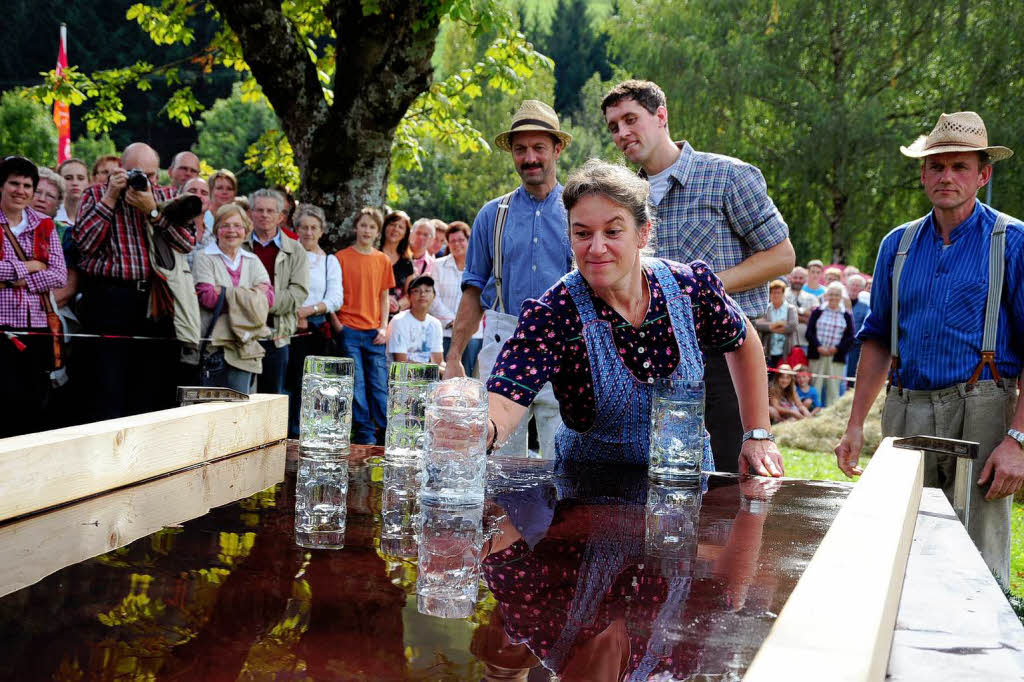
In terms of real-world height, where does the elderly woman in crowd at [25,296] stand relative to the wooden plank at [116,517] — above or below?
above

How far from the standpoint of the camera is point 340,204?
26.4 ft

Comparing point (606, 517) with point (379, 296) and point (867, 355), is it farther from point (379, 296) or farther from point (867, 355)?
point (379, 296)

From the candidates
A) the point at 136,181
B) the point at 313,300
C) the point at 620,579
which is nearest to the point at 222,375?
the point at 136,181

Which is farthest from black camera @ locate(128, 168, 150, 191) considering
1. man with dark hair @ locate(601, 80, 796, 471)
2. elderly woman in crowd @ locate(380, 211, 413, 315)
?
elderly woman in crowd @ locate(380, 211, 413, 315)

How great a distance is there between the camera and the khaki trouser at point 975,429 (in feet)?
12.1

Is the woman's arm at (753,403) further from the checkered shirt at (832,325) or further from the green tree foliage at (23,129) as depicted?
the green tree foliage at (23,129)

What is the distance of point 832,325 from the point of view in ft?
42.3

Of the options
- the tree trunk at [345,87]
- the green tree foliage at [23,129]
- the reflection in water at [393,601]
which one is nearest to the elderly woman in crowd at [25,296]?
the tree trunk at [345,87]

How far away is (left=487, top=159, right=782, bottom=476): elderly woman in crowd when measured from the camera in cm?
269

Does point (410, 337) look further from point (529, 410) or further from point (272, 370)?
point (529, 410)

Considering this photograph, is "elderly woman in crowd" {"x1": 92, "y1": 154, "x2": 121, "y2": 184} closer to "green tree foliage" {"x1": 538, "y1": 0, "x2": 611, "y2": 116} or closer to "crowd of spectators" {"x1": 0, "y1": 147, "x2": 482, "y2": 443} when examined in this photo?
"crowd of spectators" {"x1": 0, "y1": 147, "x2": 482, "y2": 443}

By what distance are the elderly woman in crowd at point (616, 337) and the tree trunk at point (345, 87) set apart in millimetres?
5238

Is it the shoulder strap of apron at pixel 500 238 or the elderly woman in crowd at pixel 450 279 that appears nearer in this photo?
the shoulder strap of apron at pixel 500 238

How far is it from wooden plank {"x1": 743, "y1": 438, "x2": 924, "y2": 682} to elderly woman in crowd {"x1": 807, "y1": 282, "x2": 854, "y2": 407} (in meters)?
11.6
